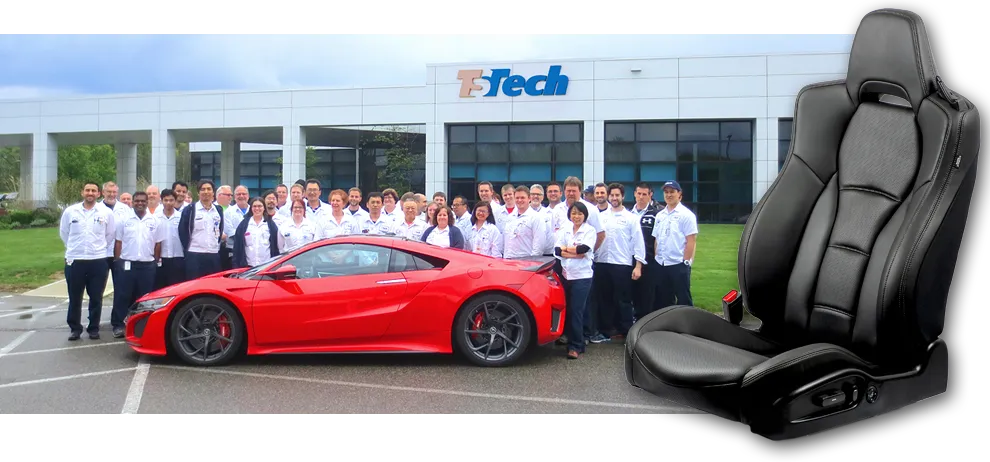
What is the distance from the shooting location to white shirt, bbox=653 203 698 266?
7352 mm

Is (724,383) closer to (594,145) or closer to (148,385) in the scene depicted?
(148,385)

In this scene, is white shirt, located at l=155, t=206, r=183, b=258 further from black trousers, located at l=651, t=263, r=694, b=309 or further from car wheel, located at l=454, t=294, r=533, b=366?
black trousers, located at l=651, t=263, r=694, b=309

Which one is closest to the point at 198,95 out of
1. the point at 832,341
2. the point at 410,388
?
the point at 410,388

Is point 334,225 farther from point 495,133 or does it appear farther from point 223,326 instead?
point 495,133

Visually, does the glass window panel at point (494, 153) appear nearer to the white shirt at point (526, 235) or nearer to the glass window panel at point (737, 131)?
the glass window panel at point (737, 131)

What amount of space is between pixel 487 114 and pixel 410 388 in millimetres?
16416

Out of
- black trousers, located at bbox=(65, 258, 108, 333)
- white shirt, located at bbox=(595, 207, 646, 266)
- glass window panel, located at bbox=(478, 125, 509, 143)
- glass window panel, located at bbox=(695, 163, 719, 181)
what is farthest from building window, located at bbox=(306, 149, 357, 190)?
white shirt, located at bbox=(595, 207, 646, 266)

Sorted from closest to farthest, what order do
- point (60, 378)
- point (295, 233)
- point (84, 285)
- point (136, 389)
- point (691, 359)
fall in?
point (691, 359) < point (136, 389) < point (60, 378) < point (84, 285) < point (295, 233)

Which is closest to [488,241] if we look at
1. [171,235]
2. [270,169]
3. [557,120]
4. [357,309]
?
[357,309]

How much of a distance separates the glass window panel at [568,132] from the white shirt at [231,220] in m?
13.4

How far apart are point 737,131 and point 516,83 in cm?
659

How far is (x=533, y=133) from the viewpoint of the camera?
21297 millimetres

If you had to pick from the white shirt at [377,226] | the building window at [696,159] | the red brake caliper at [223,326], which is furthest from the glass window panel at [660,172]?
the red brake caliper at [223,326]

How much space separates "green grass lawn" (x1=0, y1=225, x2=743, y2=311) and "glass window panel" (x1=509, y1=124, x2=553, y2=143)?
5292 millimetres
